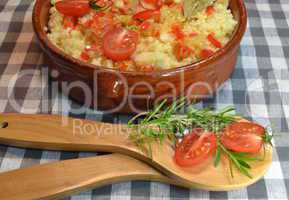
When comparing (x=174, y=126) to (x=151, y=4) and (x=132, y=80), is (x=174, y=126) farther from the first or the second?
(x=151, y=4)

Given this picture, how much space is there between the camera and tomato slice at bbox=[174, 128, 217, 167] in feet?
3.83

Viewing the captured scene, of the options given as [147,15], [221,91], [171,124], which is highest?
[147,15]

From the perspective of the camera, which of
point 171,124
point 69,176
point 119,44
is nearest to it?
point 69,176

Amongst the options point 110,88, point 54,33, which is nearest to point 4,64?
point 54,33

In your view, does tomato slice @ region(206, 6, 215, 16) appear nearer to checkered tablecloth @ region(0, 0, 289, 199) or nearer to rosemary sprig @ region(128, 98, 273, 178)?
checkered tablecloth @ region(0, 0, 289, 199)

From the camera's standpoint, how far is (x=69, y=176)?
1153 millimetres

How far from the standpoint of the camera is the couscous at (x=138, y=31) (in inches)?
54.6

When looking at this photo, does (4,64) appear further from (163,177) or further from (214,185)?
(214,185)

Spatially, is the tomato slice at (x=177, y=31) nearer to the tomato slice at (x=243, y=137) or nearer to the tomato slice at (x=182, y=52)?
the tomato slice at (x=182, y=52)

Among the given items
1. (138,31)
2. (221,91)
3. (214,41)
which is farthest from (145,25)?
(221,91)

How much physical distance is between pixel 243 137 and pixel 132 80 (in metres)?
0.35

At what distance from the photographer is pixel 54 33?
4.96ft

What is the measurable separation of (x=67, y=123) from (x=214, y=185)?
18.1 inches

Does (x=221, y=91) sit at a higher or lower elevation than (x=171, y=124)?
lower
